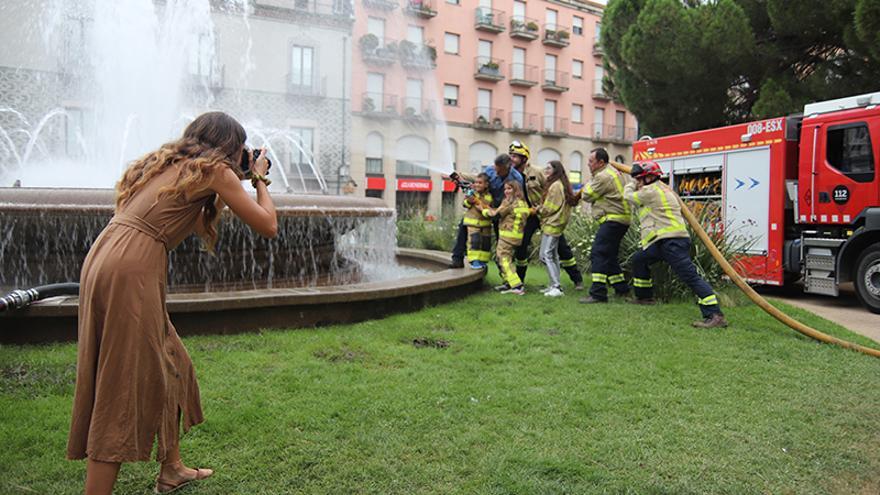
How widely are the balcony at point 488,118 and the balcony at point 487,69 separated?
176 cm

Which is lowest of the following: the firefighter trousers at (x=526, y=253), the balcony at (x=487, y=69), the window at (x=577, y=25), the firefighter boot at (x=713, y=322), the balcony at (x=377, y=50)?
the firefighter boot at (x=713, y=322)

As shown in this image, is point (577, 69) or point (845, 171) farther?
point (577, 69)

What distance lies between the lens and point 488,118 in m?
37.1

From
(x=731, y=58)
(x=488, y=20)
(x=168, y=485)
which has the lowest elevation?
(x=168, y=485)

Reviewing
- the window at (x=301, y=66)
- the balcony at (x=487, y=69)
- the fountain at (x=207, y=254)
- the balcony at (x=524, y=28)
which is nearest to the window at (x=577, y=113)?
the balcony at (x=524, y=28)

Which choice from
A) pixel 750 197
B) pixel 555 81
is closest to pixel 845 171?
pixel 750 197

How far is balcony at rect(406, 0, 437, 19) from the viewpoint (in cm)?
3272

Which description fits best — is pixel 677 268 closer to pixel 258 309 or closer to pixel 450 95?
pixel 258 309

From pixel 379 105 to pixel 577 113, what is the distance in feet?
49.7

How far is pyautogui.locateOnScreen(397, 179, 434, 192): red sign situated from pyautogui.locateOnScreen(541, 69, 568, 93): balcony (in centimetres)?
1016

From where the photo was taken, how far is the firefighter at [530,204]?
8.09 metres

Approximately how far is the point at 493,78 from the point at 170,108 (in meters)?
26.1

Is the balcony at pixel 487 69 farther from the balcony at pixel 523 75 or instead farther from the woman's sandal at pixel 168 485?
the woman's sandal at pixel 168 485

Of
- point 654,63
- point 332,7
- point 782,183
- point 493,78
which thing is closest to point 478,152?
point 493,78
